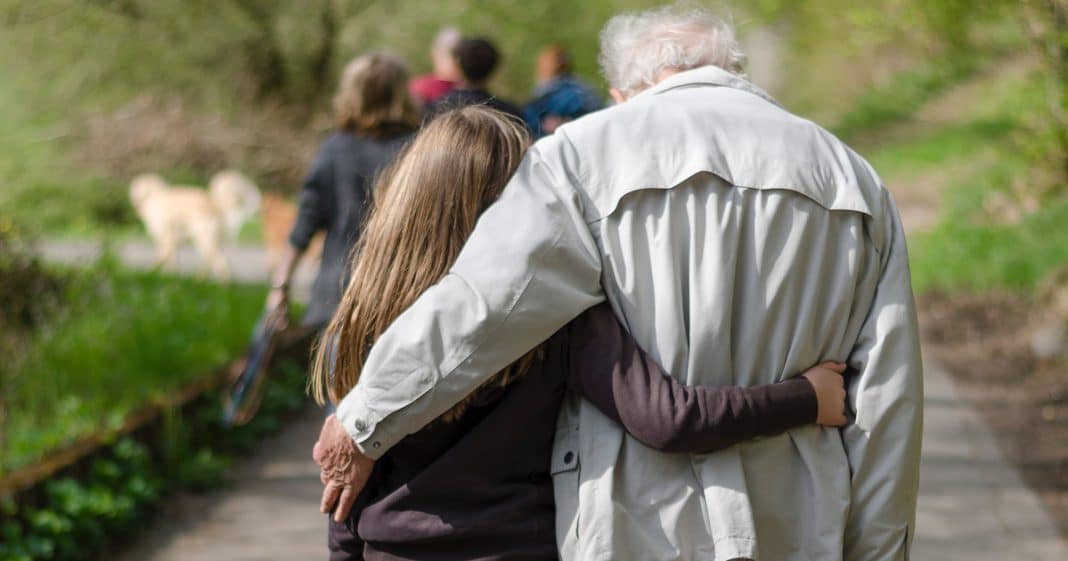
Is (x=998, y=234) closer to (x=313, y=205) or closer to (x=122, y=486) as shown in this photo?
(x=313, y=205)

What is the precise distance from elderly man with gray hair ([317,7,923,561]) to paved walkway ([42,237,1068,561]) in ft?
9.03

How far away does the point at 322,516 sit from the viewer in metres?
5.53

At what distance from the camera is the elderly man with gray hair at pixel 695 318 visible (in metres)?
2.31

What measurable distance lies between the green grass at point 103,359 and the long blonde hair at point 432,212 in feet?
9.89

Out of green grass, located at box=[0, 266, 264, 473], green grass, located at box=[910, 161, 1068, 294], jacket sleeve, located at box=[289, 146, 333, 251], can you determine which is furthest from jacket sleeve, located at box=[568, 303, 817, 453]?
green grass, located at box=[910, 161, 1068, 294]

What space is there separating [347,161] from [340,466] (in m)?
2.87

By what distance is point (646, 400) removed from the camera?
234cm

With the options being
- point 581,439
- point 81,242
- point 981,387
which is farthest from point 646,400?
point 81,242

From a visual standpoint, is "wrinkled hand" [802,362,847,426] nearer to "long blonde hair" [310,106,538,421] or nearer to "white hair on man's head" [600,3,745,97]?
"long blonde hair" [310,106,538,421]

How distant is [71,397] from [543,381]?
158 inches

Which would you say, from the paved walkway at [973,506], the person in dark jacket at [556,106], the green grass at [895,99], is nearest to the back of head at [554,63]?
the person in dark jacket at [556,106]

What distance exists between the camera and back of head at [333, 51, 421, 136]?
5.15 metres

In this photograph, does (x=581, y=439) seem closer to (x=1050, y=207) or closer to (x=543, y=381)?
(x=543, y=381)

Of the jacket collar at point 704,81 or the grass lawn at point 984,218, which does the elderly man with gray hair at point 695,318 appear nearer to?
the jacket collar at point 704,81
